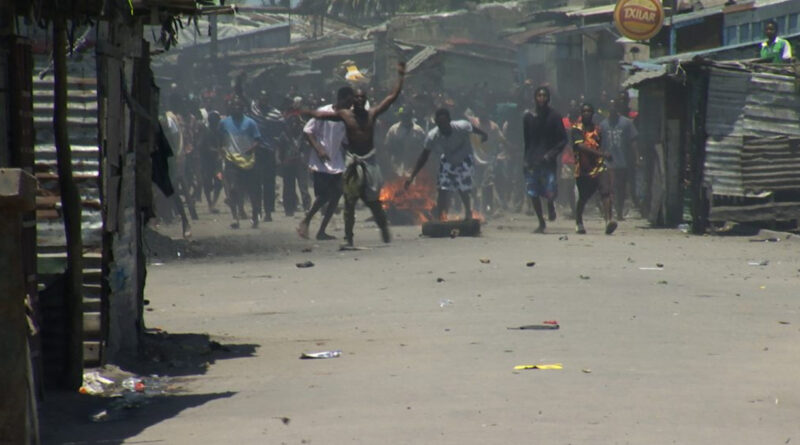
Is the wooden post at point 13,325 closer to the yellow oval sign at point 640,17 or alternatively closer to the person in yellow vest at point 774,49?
the person in yellow vest at point 774,49

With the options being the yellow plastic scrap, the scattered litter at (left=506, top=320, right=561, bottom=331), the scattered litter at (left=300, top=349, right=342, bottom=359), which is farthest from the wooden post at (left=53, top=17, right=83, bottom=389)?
the yellow plastic scrap

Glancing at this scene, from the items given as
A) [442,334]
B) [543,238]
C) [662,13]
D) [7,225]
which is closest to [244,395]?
[442,334]

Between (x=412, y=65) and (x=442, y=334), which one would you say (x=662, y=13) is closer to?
(x=412, y=65)

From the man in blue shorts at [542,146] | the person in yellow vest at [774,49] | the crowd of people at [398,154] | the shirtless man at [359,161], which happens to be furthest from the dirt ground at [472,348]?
the person in yellow vest at [774,49]

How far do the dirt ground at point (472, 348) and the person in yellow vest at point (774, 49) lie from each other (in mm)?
3801

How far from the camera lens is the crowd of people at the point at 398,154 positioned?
16.3 m

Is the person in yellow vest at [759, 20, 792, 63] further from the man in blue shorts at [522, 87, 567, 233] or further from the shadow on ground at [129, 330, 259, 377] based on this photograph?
Result: the shadow on ground at [129, 330, 259, 377]

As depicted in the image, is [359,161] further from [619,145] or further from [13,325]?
[13,325]

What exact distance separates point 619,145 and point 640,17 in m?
1.97

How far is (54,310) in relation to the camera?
6.90m

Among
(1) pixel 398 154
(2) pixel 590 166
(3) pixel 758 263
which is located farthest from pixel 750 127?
(1) pixel 398 154

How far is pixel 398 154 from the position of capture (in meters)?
22.0

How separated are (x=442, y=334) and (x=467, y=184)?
1016cm

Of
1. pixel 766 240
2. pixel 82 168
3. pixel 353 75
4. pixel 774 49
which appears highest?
pixel 774 49
